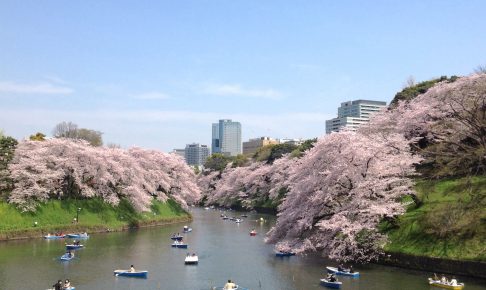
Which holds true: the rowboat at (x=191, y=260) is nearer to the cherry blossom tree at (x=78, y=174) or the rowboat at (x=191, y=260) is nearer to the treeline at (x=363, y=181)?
the treeline at (x=363, y=181)

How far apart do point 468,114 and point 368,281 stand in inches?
752

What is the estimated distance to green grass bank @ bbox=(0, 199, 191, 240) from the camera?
160ft

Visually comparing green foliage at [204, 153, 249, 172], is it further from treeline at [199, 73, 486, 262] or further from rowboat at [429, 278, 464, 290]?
rowboat at [429, 278, 464, 290]

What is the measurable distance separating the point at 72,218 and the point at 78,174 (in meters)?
5.87

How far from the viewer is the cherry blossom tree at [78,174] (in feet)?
173

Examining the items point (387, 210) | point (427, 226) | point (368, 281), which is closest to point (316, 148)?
point (387, 210)

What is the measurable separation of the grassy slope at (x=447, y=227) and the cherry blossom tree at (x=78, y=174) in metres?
37.9

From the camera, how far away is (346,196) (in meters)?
39.0

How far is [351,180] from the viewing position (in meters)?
38.3

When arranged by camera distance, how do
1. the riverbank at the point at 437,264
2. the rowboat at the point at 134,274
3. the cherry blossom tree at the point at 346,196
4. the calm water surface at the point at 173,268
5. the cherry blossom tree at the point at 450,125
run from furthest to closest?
the cherry blossom tree at the point at 450,125
the cherry blossom tree at the point at 346,196
the rowboat at the point at 134,274
the calm water surface at the point at 173,268
the riverbank at the point at 437,264

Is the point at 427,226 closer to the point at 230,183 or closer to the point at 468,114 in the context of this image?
the point at 468,114

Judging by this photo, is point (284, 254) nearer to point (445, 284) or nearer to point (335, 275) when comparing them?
point (335, 275)

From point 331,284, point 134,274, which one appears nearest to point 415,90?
point 331,284

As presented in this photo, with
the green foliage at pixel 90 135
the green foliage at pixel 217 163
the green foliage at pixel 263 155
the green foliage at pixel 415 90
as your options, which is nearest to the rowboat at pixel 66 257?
the green foliage at pixel 415 90
